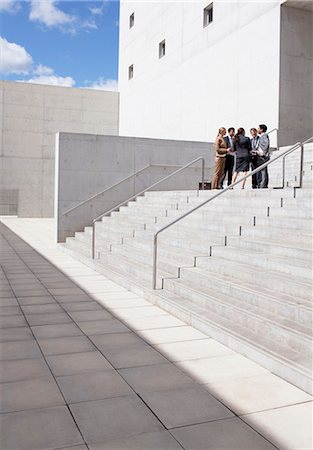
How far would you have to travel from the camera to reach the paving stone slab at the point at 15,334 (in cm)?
485

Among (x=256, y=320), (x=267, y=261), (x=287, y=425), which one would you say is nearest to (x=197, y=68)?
(x=267, y=261)

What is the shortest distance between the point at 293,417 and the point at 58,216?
10.9 meters

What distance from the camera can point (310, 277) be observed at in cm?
502

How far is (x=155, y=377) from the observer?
3.85 m

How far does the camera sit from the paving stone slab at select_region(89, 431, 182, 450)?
2.77 meters

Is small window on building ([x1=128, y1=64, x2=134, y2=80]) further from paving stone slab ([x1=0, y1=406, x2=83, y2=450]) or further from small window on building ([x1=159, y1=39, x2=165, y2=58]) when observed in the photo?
paving stone slab ([x1=0, y1=406, x2=83, y2=450])

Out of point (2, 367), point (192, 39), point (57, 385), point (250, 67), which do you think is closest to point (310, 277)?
point (57, 385)

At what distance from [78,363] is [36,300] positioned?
267cm

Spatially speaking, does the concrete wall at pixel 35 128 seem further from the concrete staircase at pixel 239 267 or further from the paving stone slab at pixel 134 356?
the paving stone slab at pixel 134 356

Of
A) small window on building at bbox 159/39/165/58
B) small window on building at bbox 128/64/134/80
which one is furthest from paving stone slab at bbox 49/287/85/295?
small window on building at bbox 128/64/134/80

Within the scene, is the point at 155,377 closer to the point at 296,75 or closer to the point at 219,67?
the point at 296,75

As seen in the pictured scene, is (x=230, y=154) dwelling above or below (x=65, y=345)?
above

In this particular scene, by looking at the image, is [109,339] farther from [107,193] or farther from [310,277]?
[107,193]

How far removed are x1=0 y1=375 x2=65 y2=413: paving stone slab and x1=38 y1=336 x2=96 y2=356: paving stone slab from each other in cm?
68
